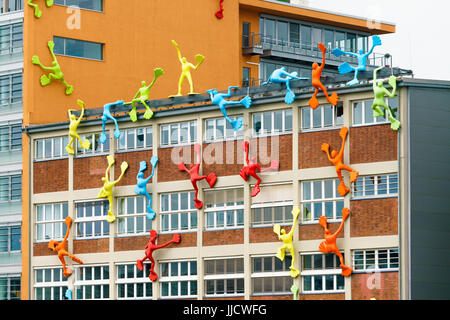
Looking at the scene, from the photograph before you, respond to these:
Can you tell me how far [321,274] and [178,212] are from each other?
853 cm

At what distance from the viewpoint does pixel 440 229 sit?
48719mm

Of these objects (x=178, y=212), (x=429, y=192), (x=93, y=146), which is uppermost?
(x=93, y=146)

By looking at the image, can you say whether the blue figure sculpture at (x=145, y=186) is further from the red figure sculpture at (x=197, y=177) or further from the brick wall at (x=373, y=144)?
the brick wall at (x=373, y=144)

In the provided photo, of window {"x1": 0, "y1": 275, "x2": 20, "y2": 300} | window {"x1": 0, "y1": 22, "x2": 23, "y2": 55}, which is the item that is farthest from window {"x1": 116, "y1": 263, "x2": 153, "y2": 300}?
window {"x1": 0, "y1": 22, "x2": 23, "y2": 55}

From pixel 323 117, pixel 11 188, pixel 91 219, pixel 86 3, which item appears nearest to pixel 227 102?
pixel 323 117

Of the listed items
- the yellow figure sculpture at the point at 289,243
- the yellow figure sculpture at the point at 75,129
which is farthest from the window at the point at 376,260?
the yellow figure sculpture at the point at 75,129

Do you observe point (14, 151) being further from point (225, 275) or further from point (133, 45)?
point (225, 275)

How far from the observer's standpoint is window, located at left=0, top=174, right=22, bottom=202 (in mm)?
61094

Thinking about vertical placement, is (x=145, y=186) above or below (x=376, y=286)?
above

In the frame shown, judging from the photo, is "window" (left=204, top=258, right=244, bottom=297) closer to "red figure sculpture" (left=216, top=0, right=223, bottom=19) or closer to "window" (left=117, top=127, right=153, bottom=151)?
"window" (left=117, top=127, right=153, bottom=151)

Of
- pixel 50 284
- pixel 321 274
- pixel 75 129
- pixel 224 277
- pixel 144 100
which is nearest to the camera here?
pixel 321 274

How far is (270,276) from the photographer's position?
51.8m

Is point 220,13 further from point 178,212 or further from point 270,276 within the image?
point 270,276
